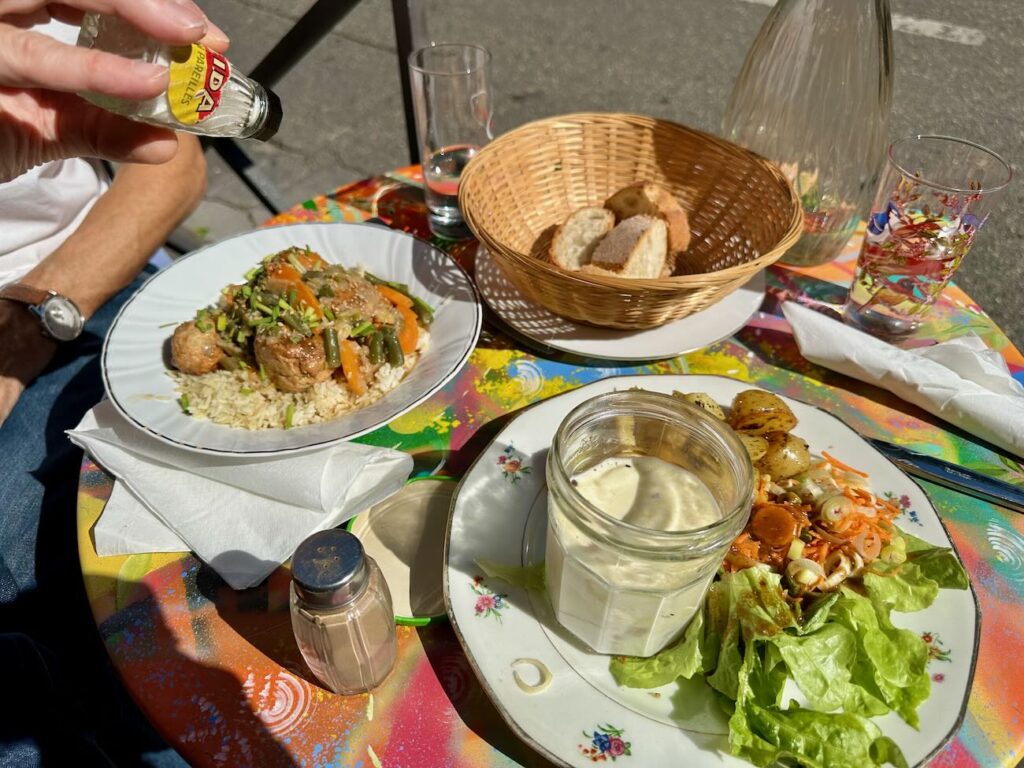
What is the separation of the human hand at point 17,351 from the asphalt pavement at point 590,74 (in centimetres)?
246

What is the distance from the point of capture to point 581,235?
192cm

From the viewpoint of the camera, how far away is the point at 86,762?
1403 mm

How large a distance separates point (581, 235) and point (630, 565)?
1126 mm

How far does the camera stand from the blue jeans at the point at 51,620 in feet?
4.59

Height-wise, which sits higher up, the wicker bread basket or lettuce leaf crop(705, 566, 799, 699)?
the wicker bread basket

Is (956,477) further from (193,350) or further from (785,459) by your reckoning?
(193,350)

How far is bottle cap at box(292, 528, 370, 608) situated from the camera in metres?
0.94

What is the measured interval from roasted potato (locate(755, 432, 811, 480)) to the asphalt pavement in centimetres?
355

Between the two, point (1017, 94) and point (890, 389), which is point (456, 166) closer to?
point (890, 389)

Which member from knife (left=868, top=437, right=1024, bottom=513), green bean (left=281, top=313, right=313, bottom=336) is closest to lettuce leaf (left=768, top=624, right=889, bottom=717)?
knife (left=868, top=437, right=1024, bottom=513)

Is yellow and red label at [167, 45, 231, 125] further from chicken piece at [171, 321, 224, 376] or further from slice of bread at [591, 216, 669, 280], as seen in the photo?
slice of bread at [591, 216, 669, 280]

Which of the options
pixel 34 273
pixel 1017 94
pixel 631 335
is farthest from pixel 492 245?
pixel 1017 94

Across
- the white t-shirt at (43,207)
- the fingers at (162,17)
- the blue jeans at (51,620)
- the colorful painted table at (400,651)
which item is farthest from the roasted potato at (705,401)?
the white t-shirt at (43,207)

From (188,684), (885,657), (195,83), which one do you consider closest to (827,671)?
(885,657)
